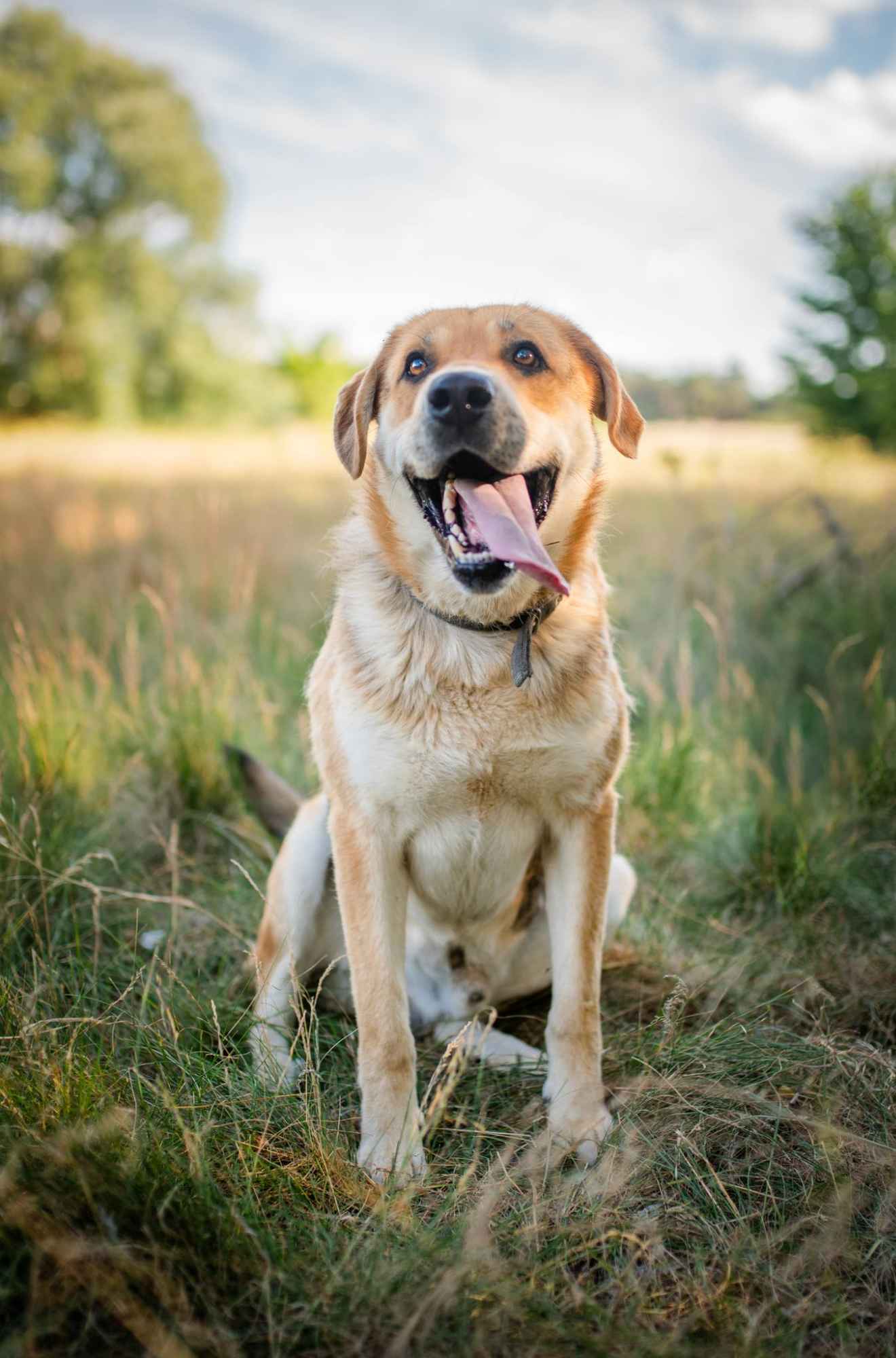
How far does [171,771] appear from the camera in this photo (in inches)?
149

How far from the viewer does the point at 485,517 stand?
221 cm

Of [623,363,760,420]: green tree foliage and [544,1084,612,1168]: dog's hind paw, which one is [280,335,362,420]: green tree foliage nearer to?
[623,363,760,420]: green tree foliage

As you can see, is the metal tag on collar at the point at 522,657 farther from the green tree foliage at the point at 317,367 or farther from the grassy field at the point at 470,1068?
the green tree foliage at the point at 317,367

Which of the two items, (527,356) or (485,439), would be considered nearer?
(485,439)

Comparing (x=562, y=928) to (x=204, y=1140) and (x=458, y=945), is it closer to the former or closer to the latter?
(x=458, y=945)

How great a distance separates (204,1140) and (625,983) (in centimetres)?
157

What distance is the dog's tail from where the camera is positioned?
3.16m

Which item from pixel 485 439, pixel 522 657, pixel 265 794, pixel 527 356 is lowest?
pixel 265 794

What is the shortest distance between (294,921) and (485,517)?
4.26 ft

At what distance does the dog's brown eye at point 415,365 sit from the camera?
250 cm

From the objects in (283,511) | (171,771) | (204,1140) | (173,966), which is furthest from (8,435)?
(204,1140)

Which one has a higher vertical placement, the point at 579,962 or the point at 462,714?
the point at 462,714

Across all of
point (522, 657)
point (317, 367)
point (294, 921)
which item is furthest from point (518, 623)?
point (317, 367)

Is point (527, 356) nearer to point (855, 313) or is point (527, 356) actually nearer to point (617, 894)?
point (617, 894)
